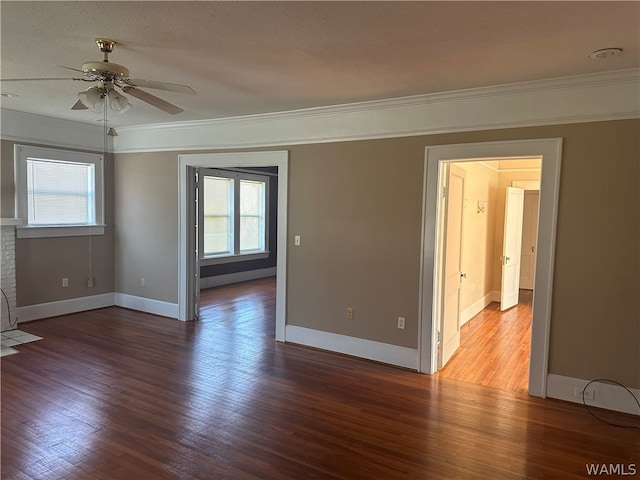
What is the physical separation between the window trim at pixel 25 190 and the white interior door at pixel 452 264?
483 centimetres

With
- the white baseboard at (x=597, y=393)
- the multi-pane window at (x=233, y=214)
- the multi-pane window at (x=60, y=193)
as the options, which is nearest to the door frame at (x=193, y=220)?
the multi-pane window at (x=60, y=193)

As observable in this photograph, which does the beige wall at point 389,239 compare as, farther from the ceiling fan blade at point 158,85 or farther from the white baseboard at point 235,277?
the ceiling fan blade at point 158,85

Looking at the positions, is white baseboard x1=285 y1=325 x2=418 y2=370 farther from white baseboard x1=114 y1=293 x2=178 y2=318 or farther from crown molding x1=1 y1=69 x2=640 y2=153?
crown molding x1=1 y1=69 x2=640 y2=153

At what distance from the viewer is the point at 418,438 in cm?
289

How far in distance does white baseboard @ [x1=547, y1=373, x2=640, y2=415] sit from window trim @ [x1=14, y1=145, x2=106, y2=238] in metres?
5.87

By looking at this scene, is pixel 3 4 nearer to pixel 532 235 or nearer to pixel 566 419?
pixel 566 419

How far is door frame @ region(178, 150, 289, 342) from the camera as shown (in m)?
4.83

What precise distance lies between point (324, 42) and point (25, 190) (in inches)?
179

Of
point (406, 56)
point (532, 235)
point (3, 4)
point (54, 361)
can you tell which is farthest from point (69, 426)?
point (532, 235)

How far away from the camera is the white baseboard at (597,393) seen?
129 inches

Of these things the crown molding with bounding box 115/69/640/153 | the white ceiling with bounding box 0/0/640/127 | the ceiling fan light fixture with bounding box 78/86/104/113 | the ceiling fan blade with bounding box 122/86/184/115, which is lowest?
the ceiling fan light fixture with bounding box 78/86/104/113

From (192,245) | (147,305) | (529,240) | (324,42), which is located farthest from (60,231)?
(529,240)

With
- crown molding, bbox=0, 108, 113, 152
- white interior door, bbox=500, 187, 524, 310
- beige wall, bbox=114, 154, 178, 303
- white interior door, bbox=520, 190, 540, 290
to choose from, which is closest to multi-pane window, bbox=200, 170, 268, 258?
beige wall, bbox=114, 154, 178, 303

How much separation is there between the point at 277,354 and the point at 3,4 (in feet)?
11.6
